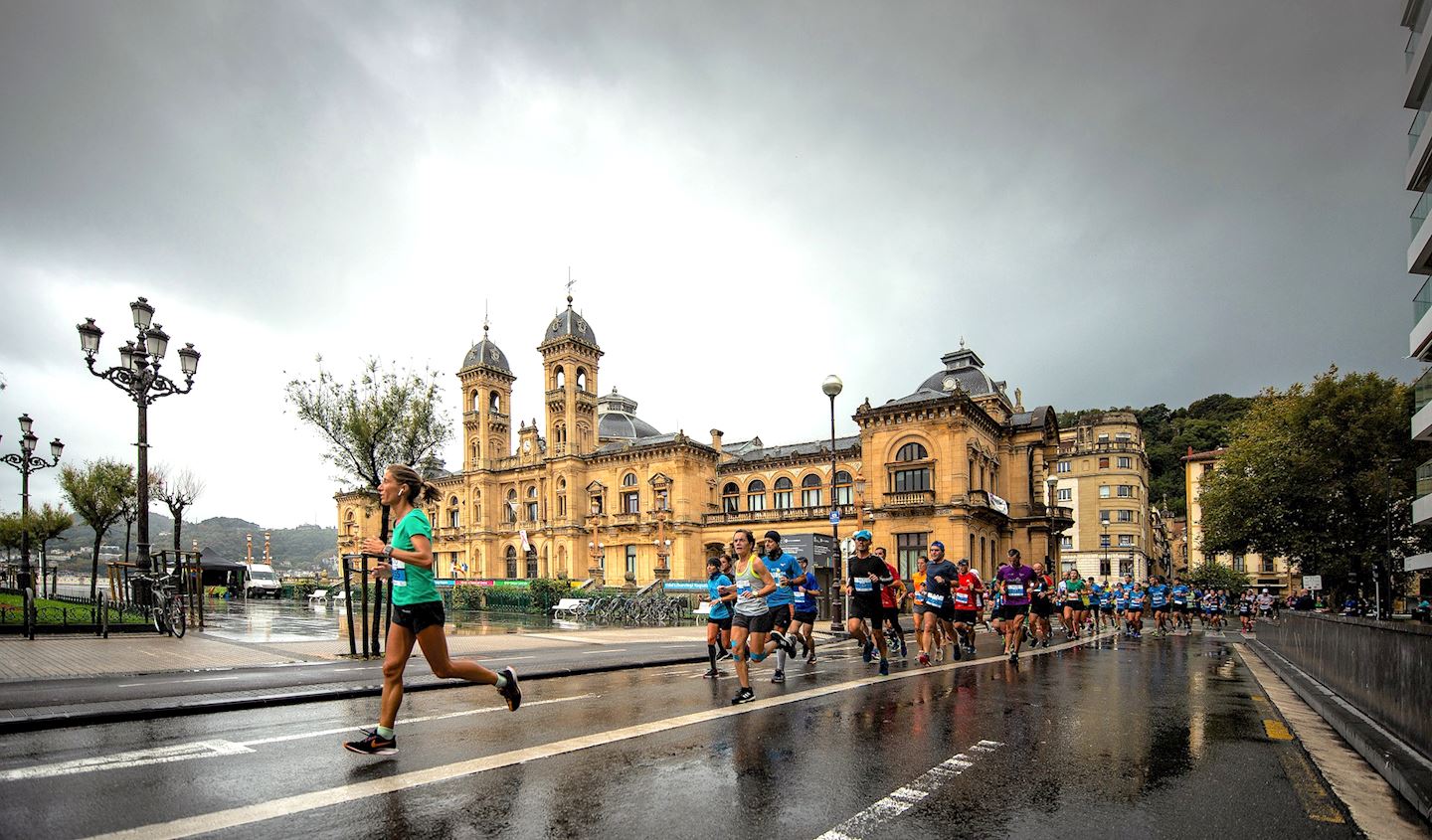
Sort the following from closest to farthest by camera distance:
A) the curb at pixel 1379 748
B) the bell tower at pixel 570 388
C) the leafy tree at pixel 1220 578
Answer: the curb at pixel 1379 748 → the bell tower at pixel 570 388 → the leafy tree at pixel 1220 578

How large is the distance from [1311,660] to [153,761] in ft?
48.5

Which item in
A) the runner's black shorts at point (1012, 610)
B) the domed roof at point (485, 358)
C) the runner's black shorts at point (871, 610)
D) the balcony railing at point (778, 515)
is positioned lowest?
the balcony railing at point (778, 515)

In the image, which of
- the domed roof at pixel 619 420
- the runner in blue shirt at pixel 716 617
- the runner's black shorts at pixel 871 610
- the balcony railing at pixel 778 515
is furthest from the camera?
the domed roof at pixel 619 420

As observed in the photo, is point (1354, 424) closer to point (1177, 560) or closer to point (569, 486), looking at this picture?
point (569, 486)

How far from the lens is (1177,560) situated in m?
121

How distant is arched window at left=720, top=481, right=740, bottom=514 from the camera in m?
55.6

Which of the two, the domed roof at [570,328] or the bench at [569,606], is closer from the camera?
the bench at [569,606]

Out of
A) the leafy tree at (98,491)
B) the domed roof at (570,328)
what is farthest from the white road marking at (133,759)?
the domed roof at (570,328)

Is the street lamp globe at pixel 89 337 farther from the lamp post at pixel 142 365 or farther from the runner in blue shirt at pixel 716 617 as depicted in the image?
the runner in blue shirt at pixel 716 617

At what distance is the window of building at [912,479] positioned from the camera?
4281 centimetres

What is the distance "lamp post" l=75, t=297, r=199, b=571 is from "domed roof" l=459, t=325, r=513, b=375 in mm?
50062

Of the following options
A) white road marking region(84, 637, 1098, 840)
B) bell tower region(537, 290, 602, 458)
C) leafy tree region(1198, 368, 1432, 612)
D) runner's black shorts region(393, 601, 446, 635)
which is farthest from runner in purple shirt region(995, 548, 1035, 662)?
bell tower region(537, 290, 602, 458)

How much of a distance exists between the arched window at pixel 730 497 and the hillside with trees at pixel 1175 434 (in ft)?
193

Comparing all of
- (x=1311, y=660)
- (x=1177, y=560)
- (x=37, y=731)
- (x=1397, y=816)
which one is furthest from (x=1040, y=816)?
(x=1177, y=560)
